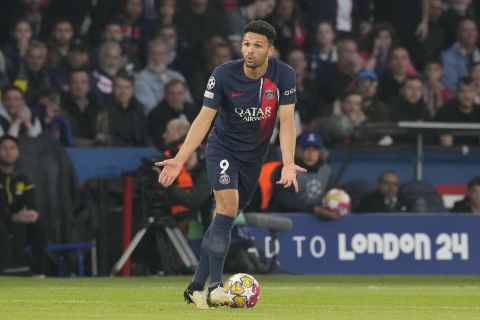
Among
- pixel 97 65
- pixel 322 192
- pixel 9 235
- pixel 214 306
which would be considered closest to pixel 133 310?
pixel 214 306

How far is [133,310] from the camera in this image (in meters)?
11.2

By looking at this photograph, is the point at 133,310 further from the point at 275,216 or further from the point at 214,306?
the point at 275,216

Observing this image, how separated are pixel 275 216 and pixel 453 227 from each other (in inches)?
87.4

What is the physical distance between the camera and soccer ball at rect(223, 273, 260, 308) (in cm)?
1116

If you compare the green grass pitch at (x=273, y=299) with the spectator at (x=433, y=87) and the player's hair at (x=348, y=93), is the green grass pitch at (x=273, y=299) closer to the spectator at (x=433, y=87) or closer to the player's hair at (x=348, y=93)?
the player's hair at (x=348, y=93)

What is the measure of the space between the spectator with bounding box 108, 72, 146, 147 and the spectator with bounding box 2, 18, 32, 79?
3.92 ft

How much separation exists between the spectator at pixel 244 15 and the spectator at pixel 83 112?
3188 millimetres

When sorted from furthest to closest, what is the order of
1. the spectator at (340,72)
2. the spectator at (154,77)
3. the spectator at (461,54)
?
the spectator at (461,54), the spectator at (340,72), the spectator at (154,77)

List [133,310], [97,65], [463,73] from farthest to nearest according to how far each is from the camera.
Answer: [463,73] < [97,65] < [133,310]

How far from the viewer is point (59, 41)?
65.8 feet

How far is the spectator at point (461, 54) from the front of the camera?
23047mm

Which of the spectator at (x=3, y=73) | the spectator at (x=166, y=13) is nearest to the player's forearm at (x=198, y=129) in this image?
the spectator at (x=3, y=73)

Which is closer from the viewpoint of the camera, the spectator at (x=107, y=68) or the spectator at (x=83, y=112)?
the spectator at (x=83, y=112)

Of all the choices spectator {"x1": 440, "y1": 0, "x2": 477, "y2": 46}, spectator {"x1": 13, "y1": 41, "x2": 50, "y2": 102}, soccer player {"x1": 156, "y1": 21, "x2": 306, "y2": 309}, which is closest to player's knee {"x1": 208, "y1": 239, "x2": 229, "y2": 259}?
soccer player {"x1": 156, "y1": 21, "x2": 306, "y2": 309}
